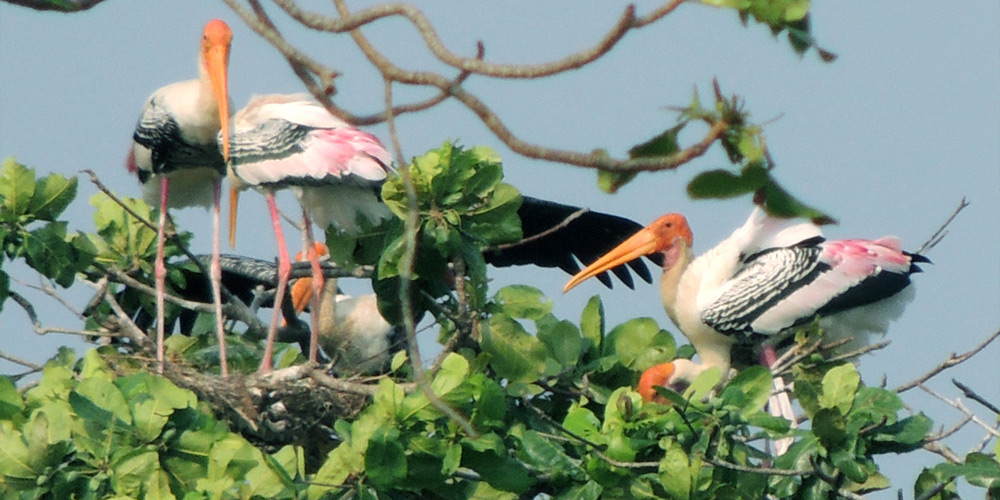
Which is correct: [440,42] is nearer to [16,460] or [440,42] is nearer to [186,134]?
[16,460]

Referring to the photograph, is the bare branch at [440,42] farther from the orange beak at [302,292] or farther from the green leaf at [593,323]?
the orange beak at [302,292]

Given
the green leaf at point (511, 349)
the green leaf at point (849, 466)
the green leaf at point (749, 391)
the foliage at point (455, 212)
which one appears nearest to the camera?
the green leaf at point (849, 466)

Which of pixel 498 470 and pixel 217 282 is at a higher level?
pixel 217 282

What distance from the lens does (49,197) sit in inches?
208

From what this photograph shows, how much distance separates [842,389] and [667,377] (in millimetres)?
1378

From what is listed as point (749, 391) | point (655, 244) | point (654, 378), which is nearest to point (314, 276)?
point (654, 378)

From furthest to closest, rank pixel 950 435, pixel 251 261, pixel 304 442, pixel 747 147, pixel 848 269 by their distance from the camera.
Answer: pixel 251 261
pixel 848 269
pixel 304 442
pixel 950 435
pixel 747 147

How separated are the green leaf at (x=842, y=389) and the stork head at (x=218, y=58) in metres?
2.42

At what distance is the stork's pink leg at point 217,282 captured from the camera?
5.55 m

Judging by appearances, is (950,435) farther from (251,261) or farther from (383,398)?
(251,261)

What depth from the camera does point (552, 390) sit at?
16.4ft

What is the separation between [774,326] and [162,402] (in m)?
2.50

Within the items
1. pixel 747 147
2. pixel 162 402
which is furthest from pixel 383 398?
pixel 747 147

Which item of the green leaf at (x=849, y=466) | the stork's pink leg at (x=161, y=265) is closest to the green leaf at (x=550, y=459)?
the green leaf at (x=849, y=466)
